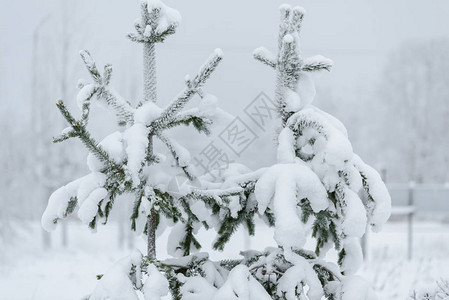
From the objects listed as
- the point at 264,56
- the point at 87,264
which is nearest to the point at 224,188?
the point at 264,56

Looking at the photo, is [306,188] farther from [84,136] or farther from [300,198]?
[84,136]

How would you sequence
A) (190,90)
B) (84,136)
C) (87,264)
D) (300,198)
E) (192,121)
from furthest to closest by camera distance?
1. (87,264)
2. (192,121)
3. (190,90)
4. (300,198)
5. (84,136)

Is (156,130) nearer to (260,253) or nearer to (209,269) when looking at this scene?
(209,269)

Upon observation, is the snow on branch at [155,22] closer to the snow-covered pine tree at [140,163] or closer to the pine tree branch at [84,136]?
the snow-covered pine tree at [140,163]

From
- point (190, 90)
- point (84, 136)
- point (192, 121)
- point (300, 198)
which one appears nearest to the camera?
Answer: point (84, 136)

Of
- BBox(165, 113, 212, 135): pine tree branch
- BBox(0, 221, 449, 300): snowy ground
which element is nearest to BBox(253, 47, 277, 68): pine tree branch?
BBox(165, 113, 212, 135): pine tree branch

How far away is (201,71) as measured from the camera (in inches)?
92.1

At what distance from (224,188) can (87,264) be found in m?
7.77

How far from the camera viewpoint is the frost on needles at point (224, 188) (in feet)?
6.97

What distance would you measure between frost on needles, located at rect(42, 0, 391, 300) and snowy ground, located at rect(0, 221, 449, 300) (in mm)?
2338

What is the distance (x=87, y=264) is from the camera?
376 inches

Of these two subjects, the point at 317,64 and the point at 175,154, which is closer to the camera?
the point at 317,64

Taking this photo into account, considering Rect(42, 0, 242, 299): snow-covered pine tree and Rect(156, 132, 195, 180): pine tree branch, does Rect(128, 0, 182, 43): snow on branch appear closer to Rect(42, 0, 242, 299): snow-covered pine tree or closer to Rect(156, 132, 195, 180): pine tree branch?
Rect(42, 0, 242, 299): snow-covered pine tree

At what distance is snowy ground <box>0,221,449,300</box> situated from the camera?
6914mm
